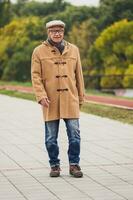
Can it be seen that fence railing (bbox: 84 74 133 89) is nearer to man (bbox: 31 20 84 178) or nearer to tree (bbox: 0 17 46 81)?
tree (bbox: 0 17 46 81)

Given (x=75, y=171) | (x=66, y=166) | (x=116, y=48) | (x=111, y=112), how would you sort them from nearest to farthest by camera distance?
1. (x=75, y=171)
2. (x=66, y=166)
3. (x=111, y=112)
4. (x=116, y=48)

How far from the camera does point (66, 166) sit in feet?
29.5

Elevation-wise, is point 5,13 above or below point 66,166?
above

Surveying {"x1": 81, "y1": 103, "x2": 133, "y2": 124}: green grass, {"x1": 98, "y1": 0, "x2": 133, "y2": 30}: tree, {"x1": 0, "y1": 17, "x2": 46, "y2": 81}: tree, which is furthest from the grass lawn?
{"x1": 98, "y1": 0, "x2": 133, "y2": 30}: tree

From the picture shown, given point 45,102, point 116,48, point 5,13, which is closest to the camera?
point 45,102

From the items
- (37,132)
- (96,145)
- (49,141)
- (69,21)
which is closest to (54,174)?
(49,141)

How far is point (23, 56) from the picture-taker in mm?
62000

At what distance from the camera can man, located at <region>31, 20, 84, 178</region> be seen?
26.4 ft

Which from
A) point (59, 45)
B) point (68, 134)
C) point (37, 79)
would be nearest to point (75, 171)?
point (68, 134)

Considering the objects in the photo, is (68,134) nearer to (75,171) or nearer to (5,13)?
(75,171)

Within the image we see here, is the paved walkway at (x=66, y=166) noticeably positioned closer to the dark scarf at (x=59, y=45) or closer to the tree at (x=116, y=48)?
the dark scarf at (x=59, y=45)

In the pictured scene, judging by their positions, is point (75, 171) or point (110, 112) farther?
point (110, 112)

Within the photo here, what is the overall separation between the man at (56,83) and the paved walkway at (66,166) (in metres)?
0.42

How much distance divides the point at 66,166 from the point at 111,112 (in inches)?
382
